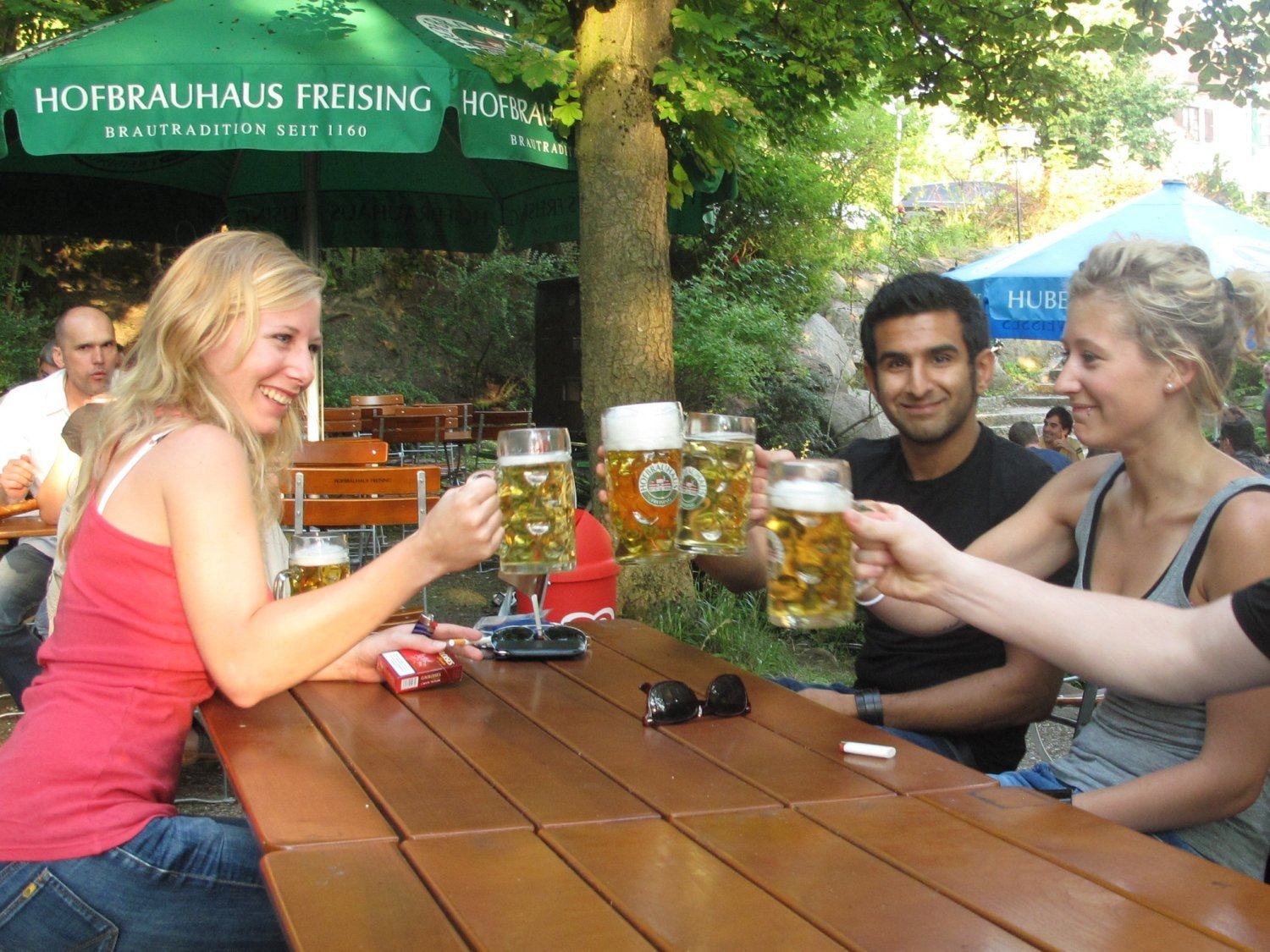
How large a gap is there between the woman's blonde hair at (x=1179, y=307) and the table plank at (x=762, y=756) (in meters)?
0.90

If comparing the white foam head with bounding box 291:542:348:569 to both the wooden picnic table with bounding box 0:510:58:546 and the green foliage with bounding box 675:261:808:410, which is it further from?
the green foliage with bounding box 675:261:808:410

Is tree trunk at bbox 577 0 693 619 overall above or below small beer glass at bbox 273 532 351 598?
above

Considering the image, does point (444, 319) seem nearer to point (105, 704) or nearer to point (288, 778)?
point (105, 704)

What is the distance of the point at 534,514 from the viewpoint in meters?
1.82

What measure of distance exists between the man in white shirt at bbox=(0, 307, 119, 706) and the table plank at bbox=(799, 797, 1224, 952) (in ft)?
11.1

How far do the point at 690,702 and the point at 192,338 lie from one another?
1.02 metres

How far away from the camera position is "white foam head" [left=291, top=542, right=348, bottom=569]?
2.45 meters

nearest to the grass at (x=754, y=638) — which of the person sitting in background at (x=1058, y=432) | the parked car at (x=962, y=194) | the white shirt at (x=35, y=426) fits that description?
the white shirt at (x=35, y=426)

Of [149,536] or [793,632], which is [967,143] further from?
[149,536]

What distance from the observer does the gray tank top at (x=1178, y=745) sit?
1855mm

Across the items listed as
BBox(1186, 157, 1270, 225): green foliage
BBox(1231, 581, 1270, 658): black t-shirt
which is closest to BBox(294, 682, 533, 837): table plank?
BBox(1231, 581, 1270, 658): black t-shirt

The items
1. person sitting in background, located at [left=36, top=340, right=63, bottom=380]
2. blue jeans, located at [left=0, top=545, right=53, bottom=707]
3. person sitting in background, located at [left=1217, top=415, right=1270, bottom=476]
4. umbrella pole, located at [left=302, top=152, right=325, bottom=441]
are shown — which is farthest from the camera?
person sitting in background, located at [left=1217, top=415, right=1270, bottom=476]

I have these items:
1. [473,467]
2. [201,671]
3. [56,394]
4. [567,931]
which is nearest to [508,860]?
[567,931]

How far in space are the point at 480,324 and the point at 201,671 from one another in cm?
1361
